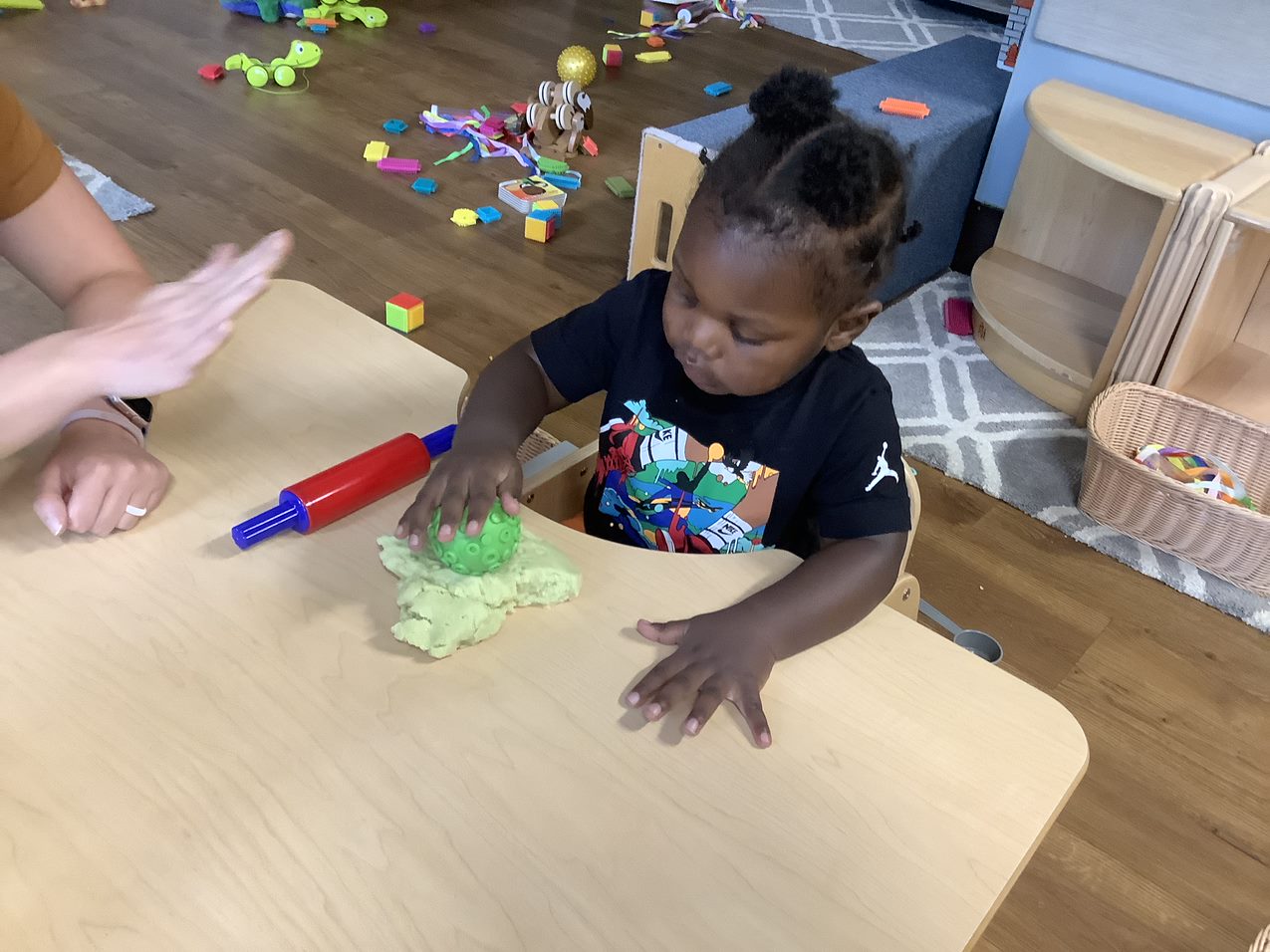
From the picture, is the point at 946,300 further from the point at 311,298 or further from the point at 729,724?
the point at 729,724

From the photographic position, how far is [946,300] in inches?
101

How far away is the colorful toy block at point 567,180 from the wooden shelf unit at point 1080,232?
1.07 m

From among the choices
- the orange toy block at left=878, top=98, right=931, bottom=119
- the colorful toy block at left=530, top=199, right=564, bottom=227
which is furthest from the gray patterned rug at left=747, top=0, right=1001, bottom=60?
the colorful toy block at left=530, top=199, right=564, bottom=227

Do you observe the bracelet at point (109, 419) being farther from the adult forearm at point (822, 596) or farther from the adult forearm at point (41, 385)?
the adult forearm at point (822, 596)

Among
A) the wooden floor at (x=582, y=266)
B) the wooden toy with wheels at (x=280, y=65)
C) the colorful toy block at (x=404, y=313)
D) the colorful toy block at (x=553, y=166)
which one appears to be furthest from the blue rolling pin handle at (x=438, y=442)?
the wooden toy with wheels at (x=280, y=65)

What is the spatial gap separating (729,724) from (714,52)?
11.7ft

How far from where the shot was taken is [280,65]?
3129 millimetres

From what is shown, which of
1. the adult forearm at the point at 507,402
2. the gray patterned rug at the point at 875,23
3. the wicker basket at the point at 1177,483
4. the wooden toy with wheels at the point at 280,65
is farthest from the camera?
the gray patterned rug at the point at 875,23

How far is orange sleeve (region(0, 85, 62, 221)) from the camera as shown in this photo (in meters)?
0.91

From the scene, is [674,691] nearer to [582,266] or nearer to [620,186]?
[582,266]

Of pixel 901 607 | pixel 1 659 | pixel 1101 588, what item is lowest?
pixel 1101 588

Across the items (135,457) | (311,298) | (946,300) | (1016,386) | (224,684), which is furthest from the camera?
(946,300)

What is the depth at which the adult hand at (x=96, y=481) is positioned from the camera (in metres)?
0.79

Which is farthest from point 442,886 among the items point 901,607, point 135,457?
point 901,607
